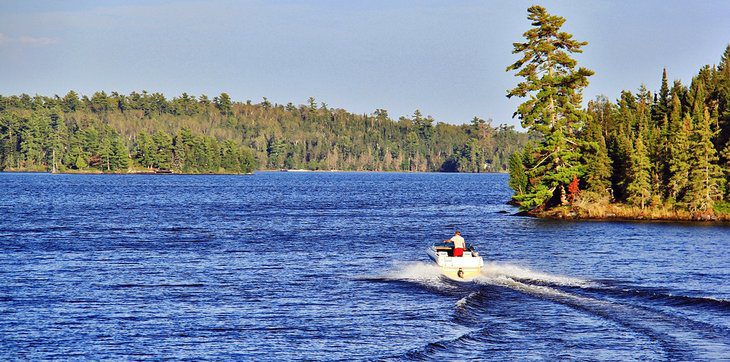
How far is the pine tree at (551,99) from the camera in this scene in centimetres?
9319

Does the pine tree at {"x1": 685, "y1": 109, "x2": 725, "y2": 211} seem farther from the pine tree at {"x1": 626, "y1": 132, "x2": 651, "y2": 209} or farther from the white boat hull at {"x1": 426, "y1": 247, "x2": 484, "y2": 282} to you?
the white boat hull at {"x1": 426, "y1": 247, "x2": 484, "y2": 282}

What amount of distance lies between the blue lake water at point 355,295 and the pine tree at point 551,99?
16217 millimetres

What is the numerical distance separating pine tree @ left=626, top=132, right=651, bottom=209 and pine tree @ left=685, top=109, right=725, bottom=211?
162 inches

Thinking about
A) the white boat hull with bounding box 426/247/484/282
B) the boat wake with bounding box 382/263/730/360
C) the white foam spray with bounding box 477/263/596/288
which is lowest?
the boat wake with bounding box 382/263/730/360

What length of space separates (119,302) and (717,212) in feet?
211

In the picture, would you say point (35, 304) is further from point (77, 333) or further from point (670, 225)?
point (670, 225)

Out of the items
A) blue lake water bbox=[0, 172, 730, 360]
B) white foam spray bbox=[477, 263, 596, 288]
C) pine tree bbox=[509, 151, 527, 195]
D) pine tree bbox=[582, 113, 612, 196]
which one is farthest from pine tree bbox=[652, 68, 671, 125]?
white foam spray bbox=[477, 263, 596, 288]

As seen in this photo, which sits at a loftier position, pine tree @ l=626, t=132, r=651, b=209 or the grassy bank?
pine tree @ l=626, t=132, r=651, b=209

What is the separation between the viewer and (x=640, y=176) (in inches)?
3457

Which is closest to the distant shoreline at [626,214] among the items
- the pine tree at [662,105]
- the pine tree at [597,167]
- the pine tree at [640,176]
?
the pine tree at [640,176]

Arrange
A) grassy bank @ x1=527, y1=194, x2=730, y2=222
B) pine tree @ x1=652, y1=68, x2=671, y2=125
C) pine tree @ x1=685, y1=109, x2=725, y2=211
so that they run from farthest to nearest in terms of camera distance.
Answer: pine tree @ x1=652, y1=68, x2=671, y2=125, grassy bank @ x1=527, y1=194, x2=730, y2=222, pine tree @ x1=685, y1=109, x2=725, y2=211

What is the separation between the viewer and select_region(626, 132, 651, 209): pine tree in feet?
288

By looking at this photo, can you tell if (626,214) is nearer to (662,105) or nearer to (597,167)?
(597,167)

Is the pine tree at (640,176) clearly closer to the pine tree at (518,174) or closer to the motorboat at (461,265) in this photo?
the pine tree at (518,174)
